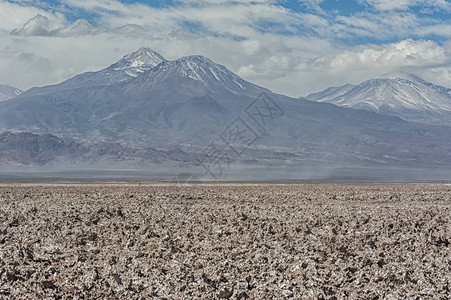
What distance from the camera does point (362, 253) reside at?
1414 cm

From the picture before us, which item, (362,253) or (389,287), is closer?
(389,287)

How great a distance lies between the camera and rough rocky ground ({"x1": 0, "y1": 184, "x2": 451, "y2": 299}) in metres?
10.5

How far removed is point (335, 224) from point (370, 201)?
562 inches

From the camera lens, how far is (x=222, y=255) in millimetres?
13383

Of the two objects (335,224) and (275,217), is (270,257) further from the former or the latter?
(275,217)

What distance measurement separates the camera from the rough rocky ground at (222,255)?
10477mm

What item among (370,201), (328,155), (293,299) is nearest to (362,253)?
(293,299)

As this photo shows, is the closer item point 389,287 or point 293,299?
point 293,299

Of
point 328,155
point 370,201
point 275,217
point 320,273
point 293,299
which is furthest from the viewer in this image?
point 328,155

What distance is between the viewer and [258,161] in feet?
568

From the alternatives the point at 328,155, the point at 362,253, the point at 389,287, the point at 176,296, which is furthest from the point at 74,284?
the point at 328,155

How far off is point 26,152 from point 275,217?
157750mm

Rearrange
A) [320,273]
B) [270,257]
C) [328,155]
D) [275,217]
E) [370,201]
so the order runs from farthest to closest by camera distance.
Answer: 1. [328,155]
2. [370,201]
3. [275,217]
4. [270,257]
5. [320,273]

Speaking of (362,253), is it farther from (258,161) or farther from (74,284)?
(258,161)
